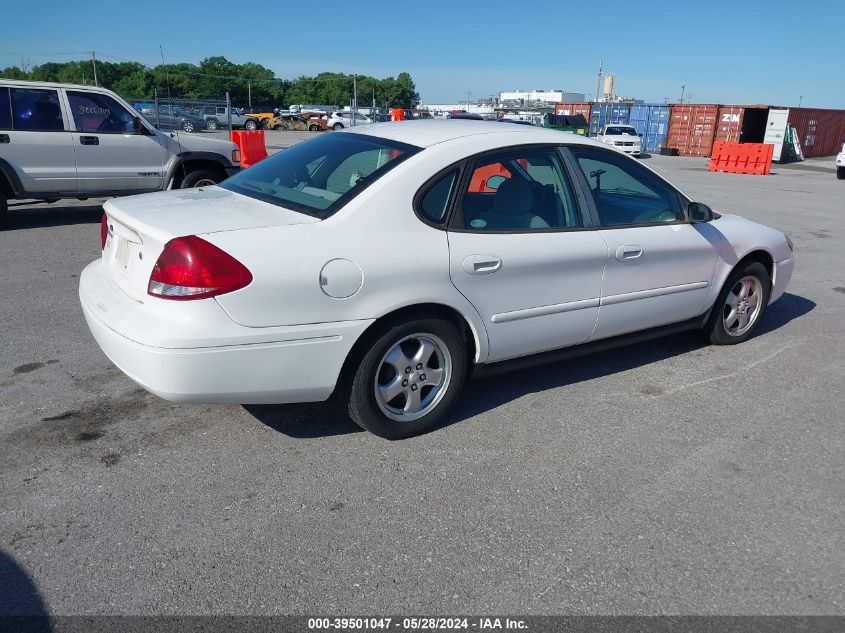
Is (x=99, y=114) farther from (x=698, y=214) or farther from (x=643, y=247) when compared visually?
(x=698, y=214)

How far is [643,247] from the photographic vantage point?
4344mm

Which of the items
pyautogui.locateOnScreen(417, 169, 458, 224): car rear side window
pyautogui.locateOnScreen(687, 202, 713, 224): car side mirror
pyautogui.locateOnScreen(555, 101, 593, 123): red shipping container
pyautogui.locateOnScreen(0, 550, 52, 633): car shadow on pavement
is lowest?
pyautogui.locateOnScreen(0, 550, 52, 633): car shadow on pavement

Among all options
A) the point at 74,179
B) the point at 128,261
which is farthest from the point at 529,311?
the point at 74,179

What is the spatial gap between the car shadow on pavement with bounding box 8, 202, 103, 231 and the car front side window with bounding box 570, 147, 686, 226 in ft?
25.6

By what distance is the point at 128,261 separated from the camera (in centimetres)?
341

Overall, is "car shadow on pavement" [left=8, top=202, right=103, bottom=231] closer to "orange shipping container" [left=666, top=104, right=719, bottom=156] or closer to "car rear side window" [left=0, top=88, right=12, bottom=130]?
"car rear side window" [left=0, top=88, right=12, bottom=130]

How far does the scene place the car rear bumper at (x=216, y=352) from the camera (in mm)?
3016

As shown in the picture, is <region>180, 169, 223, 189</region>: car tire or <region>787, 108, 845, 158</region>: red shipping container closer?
<region>180, 169, 223, 189</region>: car tire

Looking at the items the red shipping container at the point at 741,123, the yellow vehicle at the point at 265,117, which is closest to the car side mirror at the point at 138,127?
the red shipping container at the point at 741,123

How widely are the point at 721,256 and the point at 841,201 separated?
14512mm

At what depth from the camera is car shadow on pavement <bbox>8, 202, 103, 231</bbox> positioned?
9.47 metres

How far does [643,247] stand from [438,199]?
149 cm

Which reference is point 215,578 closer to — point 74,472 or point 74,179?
point 74,472

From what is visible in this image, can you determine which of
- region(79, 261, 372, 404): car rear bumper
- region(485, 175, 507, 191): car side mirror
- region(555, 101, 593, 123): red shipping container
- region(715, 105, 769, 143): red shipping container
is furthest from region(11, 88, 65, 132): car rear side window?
region(555, 101, 593, 123): red shipping container
